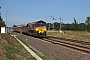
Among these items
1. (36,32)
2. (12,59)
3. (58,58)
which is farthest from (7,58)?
(36,32)

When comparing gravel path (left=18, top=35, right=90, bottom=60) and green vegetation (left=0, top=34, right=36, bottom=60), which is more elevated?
green vegetation (left=0, top=34, right=36, bottom=60)

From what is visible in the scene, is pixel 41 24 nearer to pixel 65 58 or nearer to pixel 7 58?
pixel 65 58

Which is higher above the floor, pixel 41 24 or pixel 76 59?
pixel 41 24

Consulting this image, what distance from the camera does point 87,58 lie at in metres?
15.0

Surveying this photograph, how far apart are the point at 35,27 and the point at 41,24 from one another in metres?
1.45

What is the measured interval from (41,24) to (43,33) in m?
1.99

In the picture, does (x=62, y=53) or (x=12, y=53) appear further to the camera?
(x=62, y=53)

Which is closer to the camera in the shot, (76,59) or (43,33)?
(76,59)

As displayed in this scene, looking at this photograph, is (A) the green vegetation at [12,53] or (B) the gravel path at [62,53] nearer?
(A) the green vegetation at [12,53]

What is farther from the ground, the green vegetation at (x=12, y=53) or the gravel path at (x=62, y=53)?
the green vegetation at (x=12, y=53)

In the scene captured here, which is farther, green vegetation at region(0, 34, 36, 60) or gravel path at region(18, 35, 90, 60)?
gravel path at region(18, 35, 90, 60)

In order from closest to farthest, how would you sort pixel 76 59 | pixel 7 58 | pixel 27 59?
1. pixel 7 58
2. pixel 27 59
3. pixel 76 59

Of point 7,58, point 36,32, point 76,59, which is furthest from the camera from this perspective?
point 36,32

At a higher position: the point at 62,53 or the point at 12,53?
the point at 12,53
